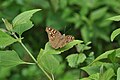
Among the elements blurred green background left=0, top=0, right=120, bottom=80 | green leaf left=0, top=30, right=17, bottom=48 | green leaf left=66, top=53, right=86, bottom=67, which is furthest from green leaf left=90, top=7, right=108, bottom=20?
green leaf left=0, top=30, right=17, bottom=48

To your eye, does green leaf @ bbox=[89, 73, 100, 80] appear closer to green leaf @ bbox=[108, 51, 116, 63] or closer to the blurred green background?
green leaf @ bbox=[108, 51, 116, 63]

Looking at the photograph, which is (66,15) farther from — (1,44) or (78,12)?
(1,44)

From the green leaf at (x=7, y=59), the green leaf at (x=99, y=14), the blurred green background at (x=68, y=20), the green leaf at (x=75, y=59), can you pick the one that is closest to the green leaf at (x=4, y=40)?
the green leaf at (x=7, y=59)

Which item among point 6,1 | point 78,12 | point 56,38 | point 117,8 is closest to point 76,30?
point 78,12

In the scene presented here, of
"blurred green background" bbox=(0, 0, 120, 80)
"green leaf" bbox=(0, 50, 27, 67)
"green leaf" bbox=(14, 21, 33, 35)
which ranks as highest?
"green leaf" bbox=(14, 21, 33, 35)

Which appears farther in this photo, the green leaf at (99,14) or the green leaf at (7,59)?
the green leaf at (99,14)

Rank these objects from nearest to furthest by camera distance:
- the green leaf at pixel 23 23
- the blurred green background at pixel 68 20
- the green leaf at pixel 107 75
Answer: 1. the green leaf at pixel 107 75
2. the green leaf at pixel 23 23
3. the blurred green background at pixel 68 20

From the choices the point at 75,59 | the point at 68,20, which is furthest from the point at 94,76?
the point at 68,20

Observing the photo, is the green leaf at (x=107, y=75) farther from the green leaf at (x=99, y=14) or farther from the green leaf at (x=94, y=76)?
the green leaf at (x=99, y=14)

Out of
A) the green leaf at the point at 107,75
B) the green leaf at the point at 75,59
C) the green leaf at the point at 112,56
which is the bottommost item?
the green leaf at the point at 75,59

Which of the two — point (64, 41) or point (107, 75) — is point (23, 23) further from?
point (107, 75)

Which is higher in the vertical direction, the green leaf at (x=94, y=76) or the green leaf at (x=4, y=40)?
the green leaf at (x=4, y=40)
